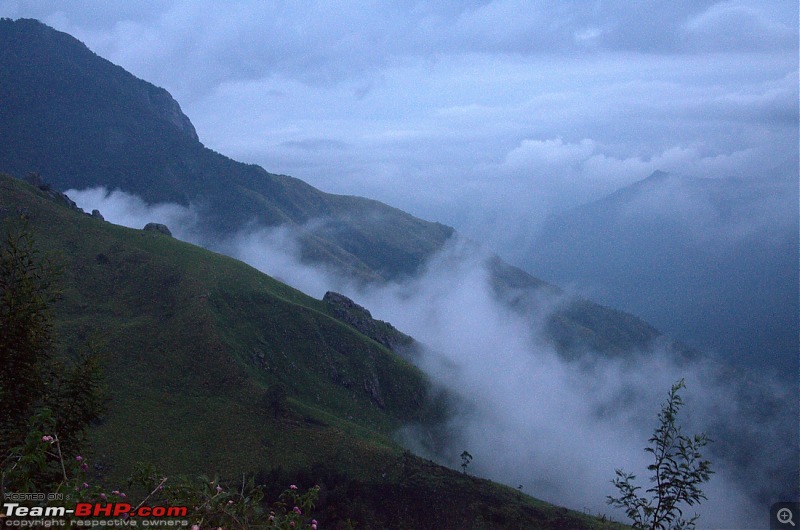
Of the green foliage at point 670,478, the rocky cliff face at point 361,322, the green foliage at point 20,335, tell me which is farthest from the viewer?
the rocky cliff face at point 361,322

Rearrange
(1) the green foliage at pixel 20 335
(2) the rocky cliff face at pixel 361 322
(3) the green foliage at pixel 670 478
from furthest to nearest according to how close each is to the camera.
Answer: (2) the rocky cliff face at pixel 361 322 → (1) the green foliage at pixel 20 335 → (3) the green foliage at pixel 670 478

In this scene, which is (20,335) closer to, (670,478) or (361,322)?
(670,478)

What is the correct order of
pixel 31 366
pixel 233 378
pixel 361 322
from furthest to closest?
pixel 361 322 → pixel 233 378 → pixel 31 366

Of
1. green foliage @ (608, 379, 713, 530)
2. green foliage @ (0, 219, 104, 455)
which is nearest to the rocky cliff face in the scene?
green foliage @ (0, 219, 104, 455)

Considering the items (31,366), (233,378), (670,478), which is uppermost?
(233,378)

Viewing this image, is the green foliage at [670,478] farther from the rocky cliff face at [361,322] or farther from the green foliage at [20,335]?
the rocky cliff face at [361,322]

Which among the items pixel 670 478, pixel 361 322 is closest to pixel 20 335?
pixel 670 478

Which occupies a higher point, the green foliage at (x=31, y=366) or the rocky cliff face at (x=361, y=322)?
the rocky cliff face at (x=361, y=322)

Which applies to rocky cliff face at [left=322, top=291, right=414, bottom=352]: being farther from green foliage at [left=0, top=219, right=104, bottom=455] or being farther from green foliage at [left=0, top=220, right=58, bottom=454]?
green foliage at [left=0, top=220, right=58, bottom=454]

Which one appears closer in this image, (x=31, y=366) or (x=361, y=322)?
(x=31, y=366)

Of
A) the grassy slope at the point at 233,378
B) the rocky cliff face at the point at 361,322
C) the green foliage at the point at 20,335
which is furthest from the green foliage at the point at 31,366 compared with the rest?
the rocky cliff face at the point at 361,322

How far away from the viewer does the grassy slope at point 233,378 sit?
8538 centimetres

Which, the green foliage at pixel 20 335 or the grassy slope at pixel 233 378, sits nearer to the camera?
the green foliage at pixel 20 335

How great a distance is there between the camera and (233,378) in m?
111
